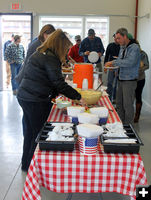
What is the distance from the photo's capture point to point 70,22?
6.50 m

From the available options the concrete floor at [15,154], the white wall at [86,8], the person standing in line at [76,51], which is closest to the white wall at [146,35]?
the white wall at [86,8]

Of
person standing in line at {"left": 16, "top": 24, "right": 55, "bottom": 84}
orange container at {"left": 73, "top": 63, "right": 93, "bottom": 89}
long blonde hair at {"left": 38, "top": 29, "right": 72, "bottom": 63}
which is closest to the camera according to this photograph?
long blonde hair at {"left": 38, "top": 29, "right": 72, "bottom": 63}

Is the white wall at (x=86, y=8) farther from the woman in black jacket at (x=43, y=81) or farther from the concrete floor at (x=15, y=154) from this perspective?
the woman in black jacket at (x=43, y=81)

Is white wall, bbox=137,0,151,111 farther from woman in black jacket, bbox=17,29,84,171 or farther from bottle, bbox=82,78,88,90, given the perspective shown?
woman in black jacket, bbox=17,29,84,171

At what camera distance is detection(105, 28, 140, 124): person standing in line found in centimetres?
320

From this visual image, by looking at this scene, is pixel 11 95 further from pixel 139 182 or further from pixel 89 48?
pixel 139 182

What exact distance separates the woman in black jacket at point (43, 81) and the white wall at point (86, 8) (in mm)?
4457

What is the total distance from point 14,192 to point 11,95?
166 inches

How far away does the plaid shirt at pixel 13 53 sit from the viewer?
19.7 ft

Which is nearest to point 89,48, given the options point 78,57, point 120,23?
point 78,57

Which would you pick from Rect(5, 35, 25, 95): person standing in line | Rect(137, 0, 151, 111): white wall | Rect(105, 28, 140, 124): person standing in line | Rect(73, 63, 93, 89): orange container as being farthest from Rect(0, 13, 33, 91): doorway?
Rect(73, 63, 93, 89): orange container

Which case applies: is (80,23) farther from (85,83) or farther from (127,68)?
(85,83)

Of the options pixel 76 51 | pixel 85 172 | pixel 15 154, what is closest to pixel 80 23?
pixel 76 51

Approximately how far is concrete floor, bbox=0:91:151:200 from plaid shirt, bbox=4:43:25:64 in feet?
4.02
